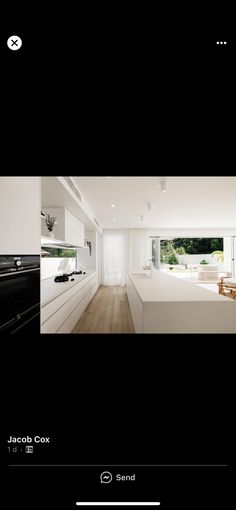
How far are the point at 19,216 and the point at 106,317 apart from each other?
3.33 m

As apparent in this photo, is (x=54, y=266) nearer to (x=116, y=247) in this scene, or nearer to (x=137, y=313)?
(x=137, y=313)

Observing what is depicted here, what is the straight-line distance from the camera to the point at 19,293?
0.96 meters

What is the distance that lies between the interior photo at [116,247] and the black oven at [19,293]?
1.0 inches

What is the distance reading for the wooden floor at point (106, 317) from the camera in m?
3.39

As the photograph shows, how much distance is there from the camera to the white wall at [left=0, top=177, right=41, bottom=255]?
32.9 inches

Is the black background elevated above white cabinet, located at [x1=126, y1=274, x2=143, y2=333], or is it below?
above
